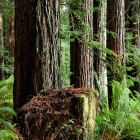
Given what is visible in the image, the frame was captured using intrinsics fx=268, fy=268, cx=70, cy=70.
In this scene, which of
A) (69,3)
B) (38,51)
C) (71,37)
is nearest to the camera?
(38,51)

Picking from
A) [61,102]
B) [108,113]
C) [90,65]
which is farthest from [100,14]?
[61,102]

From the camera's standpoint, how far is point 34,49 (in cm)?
338

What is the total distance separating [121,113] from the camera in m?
4.04

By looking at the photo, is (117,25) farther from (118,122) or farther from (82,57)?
(118,122)

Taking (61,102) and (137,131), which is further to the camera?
(137,131)

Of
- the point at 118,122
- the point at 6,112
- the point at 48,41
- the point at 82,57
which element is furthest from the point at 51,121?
the point at 82,57

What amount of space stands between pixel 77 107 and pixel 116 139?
1.28m

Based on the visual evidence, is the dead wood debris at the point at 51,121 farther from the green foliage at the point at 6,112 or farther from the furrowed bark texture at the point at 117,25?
the furrowed bark texture at the point at 117,25

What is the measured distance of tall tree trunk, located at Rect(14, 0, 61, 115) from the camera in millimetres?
3373

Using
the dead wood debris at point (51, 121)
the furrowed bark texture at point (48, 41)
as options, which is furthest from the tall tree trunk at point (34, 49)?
A: the dead wood debris at point (51, 121)

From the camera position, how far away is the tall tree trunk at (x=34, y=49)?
3.37 metres

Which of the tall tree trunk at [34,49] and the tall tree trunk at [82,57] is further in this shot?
the tall tree trunk at [82,57]

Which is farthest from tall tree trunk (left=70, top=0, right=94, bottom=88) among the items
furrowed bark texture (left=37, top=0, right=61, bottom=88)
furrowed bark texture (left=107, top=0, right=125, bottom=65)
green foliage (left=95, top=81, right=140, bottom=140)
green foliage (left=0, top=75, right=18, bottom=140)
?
furrowed bark texture (left=37, top=0, right=61, bottom=88)

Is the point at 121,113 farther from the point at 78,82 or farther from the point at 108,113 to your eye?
the point at 78,82
